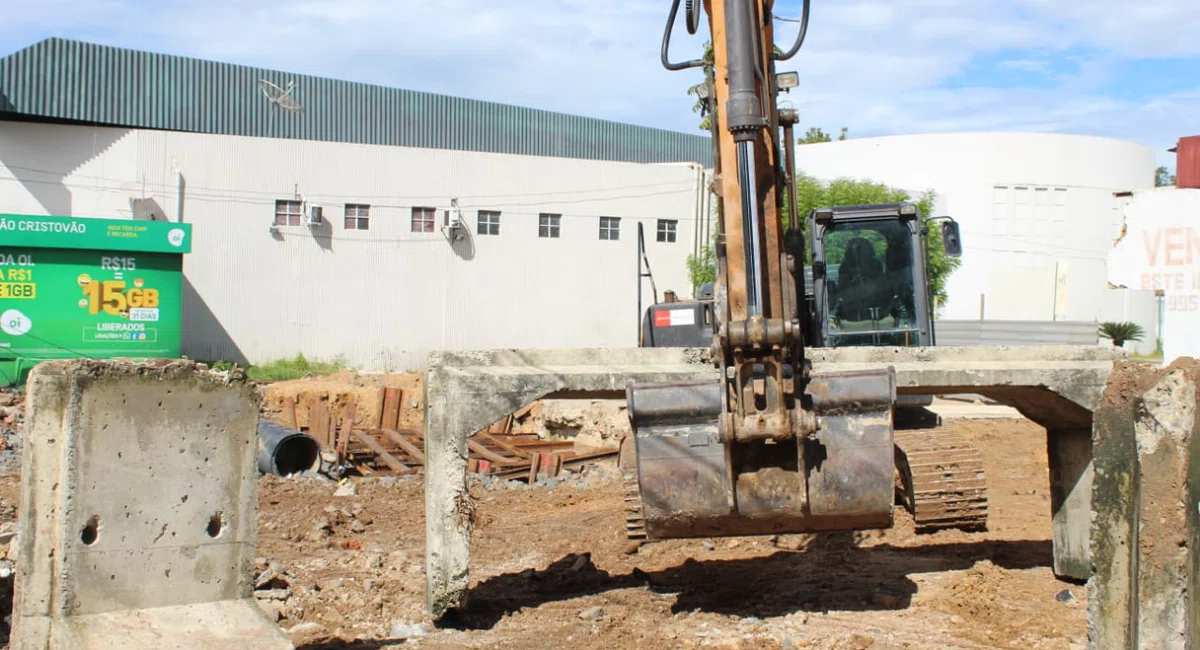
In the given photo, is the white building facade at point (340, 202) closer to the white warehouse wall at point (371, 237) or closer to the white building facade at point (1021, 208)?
the white warehouse wall at point (371, 237)

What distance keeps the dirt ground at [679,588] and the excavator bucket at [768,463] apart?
0.81 meters

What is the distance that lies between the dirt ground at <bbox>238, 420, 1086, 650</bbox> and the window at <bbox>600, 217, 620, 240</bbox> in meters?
21.1

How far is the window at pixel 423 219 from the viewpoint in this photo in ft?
97.4

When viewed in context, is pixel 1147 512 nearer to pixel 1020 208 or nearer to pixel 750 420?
pixel 750 420

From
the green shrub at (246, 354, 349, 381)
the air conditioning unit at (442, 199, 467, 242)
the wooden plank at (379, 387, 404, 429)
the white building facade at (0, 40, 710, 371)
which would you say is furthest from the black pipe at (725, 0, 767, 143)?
the air conditioning unit at (442, 199, 467, 242)

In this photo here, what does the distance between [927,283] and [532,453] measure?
745 cm

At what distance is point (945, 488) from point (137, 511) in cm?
582

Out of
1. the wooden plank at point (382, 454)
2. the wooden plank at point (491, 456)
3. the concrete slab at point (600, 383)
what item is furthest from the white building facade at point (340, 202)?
the concrete slab at point (600, 383)

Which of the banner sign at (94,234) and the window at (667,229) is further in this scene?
the window at (667,229)

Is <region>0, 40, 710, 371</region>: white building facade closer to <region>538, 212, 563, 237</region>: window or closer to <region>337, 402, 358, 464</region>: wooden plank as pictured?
<region>538, 212, 563, 237</region>: window

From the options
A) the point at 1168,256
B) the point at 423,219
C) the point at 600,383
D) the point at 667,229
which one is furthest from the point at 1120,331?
the point at 600,383

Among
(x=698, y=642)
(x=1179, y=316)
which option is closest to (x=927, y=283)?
(x=1179, y=316)

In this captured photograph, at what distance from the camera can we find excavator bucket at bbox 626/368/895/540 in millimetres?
6105

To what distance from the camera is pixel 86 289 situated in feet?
72.2
